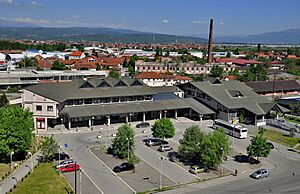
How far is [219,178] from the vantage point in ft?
104

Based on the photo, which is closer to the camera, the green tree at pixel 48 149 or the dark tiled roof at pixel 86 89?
the green tree at pixel 48 149

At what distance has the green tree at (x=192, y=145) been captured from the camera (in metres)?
35.0

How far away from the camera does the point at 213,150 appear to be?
32375mm

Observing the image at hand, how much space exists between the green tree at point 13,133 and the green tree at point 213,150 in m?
18.0

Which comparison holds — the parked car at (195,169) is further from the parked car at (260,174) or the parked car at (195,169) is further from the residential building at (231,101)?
the residential building at (231,101)

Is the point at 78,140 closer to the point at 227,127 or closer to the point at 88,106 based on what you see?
the point at 88,106

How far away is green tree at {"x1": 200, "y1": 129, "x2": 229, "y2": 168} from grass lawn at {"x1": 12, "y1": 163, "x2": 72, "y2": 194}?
1310 centimetres

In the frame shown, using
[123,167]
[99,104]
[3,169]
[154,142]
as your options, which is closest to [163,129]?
[154,142]

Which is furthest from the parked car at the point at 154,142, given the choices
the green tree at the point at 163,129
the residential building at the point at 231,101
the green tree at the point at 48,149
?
the residential building at the point at 231,101

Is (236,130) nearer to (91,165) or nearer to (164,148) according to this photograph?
(164,148)

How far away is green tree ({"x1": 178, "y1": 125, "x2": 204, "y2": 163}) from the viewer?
35031 mm

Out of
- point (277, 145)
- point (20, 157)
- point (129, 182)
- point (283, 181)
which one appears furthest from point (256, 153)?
point (20, 157)

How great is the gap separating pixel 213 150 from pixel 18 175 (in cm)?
1845

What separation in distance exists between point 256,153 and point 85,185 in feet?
59.3
